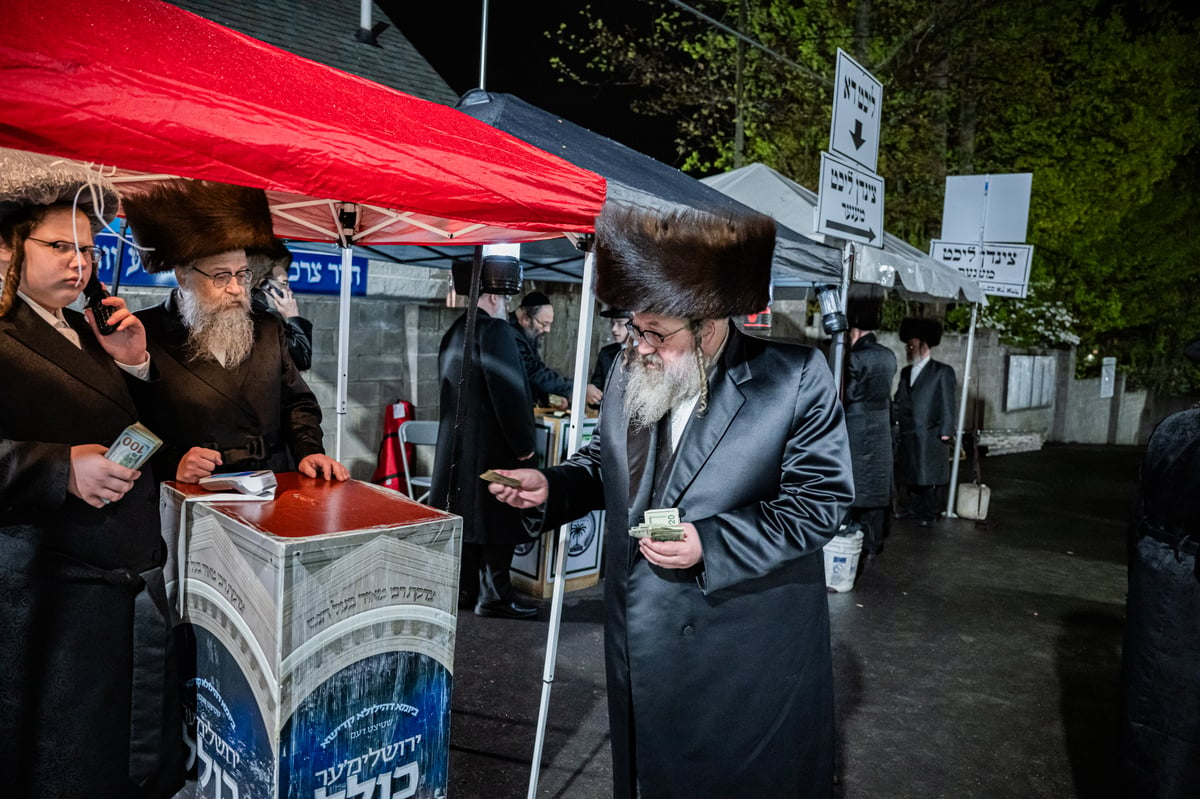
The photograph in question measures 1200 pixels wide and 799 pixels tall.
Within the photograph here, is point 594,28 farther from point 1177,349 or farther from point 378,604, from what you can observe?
point 1177,349

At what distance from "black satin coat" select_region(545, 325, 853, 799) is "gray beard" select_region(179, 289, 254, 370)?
4.95ft

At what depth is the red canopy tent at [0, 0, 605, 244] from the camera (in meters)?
1.75

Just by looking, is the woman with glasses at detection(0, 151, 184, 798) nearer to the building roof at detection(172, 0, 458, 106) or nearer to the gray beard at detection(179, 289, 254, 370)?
the gray beard at detection(179, 289, 254, 370)

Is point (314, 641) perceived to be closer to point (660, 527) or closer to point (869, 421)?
point (660, 527)

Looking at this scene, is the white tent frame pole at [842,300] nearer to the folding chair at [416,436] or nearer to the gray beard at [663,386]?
the folding chair at [416,436]

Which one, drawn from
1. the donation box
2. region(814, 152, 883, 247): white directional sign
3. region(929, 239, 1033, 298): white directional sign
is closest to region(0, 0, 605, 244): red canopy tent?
the donation box

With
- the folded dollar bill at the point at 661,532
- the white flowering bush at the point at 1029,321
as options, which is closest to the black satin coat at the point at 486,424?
the folded dollar bill at the point at 661,532

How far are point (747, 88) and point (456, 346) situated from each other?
13059 millimetres

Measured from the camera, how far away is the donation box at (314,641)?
2.07 m

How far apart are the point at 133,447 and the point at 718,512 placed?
1.53m

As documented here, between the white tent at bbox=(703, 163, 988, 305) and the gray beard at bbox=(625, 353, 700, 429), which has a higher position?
the white tent at bbox=(703, 163, 988, 305)

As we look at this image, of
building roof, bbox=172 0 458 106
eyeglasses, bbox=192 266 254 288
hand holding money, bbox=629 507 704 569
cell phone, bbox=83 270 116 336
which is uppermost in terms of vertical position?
building roof, bbox=172 0 458 106

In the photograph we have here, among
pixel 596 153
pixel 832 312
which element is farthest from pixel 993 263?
pixel 596 153

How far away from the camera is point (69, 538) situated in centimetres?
223
